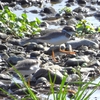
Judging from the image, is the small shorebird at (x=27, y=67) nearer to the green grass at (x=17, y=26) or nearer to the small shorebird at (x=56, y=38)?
the small shorebird at (x=56, y=38)

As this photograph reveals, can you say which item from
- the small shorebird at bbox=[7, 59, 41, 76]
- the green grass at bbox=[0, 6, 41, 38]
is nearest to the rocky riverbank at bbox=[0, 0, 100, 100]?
the small shorebird at bbox=[7, 59, 41, 76]

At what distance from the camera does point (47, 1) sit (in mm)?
19609

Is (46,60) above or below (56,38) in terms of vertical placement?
below

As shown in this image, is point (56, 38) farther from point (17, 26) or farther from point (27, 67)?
point (27, 67)

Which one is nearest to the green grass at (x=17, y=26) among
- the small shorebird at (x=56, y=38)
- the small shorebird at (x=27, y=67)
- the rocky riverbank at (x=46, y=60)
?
the rocky riverbank at (x=46, y=60)

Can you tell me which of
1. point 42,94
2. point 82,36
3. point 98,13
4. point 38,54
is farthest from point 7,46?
point 98,13

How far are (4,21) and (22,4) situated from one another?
5.68m

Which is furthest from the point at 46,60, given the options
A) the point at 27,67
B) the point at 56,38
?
the point at 27,67

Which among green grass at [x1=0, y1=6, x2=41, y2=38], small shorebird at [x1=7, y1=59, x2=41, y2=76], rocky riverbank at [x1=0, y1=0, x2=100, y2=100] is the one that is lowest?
rocky riverbank at [x1=0, y1=0, x2=100, y2=100]

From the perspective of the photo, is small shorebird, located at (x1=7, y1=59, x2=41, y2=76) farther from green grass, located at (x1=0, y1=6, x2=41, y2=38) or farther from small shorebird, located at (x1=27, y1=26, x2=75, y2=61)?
green grass, located at (x1=0, y1=6, x2=41, y2=38)

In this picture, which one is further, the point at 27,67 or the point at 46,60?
the point at 46,60

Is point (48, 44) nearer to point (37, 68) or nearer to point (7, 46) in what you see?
point (7, 46)

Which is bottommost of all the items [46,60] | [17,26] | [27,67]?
[46,60]

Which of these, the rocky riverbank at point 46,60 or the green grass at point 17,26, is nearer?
the rocky riverbank at point 46,60
